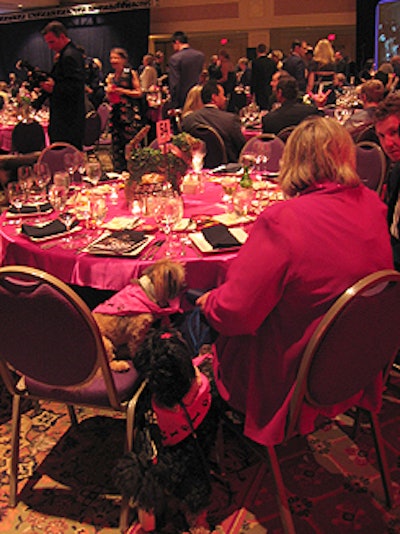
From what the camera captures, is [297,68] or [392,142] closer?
[392,142]

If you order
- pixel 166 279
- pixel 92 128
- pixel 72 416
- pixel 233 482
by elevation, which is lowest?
pixel 233 482

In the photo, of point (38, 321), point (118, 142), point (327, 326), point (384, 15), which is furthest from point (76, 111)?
point (384, 15)

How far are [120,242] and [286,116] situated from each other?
3246 mm

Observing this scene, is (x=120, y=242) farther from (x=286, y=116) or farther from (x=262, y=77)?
(x=262, y=77)

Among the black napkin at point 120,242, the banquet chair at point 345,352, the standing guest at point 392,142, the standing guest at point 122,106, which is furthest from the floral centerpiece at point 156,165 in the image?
the standing guest at point 122,106

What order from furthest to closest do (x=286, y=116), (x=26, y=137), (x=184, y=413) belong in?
(x=26, y=137)
(x=286, y=116)
(x=184, y=413)

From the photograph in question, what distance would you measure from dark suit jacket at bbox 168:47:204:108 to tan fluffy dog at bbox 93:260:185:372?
655cm

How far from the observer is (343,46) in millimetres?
14133

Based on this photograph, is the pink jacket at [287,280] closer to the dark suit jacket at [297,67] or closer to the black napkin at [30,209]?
the black napkin at [30,209]

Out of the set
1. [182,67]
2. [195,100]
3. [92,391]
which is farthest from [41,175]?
[182,67]

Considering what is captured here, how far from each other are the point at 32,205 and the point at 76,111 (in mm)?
2455

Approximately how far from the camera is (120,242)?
240cm

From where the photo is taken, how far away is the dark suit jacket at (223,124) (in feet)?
15.7

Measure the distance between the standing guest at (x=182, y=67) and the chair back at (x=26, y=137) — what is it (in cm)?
293
